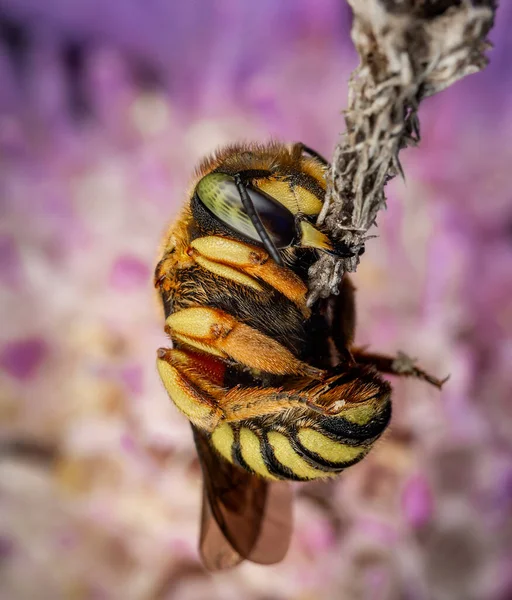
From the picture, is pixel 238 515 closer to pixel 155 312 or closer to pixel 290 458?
pixel 290 458

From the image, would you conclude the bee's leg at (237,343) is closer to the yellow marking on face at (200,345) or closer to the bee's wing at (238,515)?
the yellow marking on face at (200,345)

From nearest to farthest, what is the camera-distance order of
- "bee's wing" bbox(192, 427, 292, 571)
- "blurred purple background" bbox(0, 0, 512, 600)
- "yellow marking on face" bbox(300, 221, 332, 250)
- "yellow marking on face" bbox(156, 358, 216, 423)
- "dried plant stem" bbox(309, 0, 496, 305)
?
"dried plant stem" bbox(309, 0, 496, 305)
"yellow marking on face" bbox(300, 221, 332, 250)
"yellow marking on face" bbox(156, 358, 216, 423)
"bee's wing" bbox(192, 427, 292, 571)
"blurred purple background" bbox(0, 0, 512, 600)

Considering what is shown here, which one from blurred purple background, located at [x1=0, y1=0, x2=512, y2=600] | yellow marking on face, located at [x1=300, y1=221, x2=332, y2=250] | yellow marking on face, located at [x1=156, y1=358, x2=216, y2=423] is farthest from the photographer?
blurred purple background, located at [x1=0, y1=0, x2=512, y2=600]

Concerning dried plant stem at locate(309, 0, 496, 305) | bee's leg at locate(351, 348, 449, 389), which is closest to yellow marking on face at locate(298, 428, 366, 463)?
bee's leg at locate(351, 348, 449, 389)

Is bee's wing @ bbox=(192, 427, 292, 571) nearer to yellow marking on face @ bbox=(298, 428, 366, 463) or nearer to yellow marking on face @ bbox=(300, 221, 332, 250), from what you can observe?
yellow marking on face @ bbox=(298, 428, 366, 463)

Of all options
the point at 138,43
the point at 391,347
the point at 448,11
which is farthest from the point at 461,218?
the point at 448,11

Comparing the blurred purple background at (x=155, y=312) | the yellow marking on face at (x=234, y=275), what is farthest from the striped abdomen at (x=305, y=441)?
the blurred purple background at (x=155, y=312)

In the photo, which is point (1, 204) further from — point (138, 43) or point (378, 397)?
point (378, 397)
